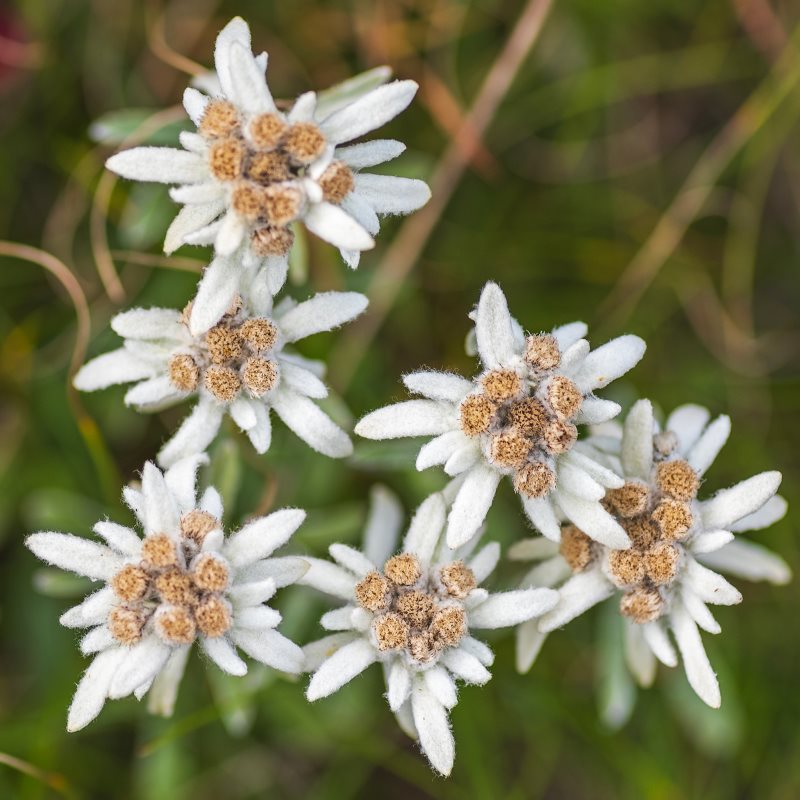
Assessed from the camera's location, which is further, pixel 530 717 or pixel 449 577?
pixel 530 717

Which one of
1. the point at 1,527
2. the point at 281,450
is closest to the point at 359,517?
the point at 281,450

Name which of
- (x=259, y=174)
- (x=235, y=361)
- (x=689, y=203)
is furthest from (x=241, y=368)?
(x=689, y=203)

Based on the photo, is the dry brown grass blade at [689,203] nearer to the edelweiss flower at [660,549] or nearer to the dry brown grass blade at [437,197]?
the dry brown grass blade at [437,197]


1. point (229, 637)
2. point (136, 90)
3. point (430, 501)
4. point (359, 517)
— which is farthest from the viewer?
point (136, 90)

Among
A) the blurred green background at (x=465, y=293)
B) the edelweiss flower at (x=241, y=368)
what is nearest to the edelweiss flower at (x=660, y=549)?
the edelweiss flower at (x=241, y=368)

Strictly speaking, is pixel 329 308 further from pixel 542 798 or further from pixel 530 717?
pixel 542 798
